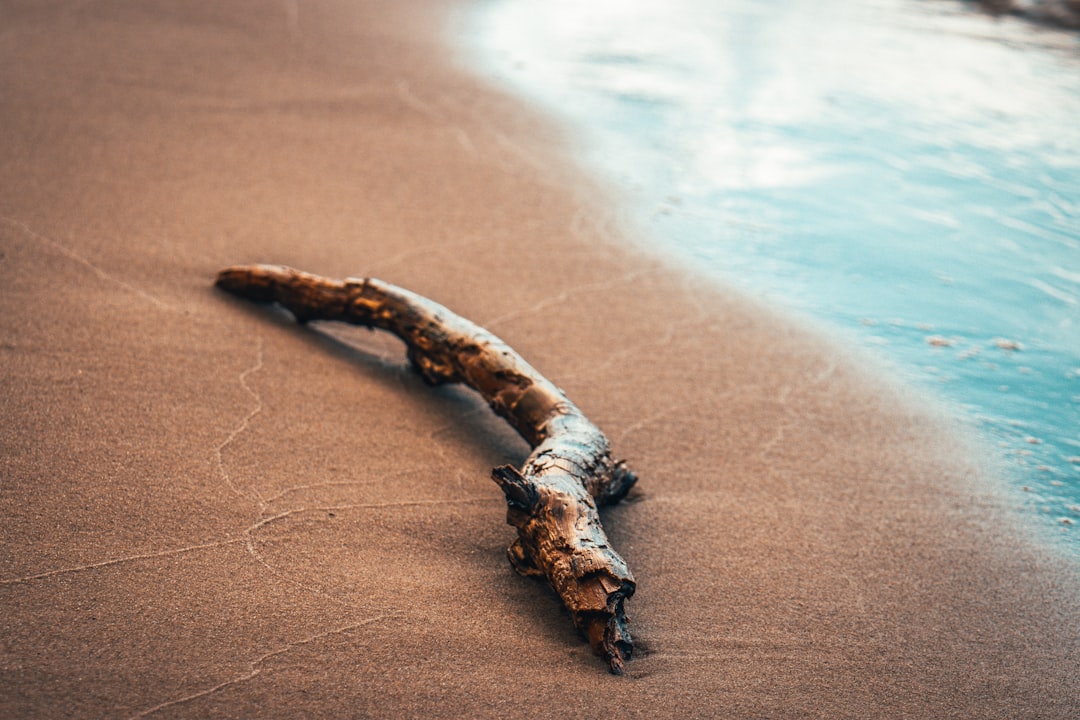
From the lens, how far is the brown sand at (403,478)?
72.6 inches

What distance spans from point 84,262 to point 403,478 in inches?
63.9

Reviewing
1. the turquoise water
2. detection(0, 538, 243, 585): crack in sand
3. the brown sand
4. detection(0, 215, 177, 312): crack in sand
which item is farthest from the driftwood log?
the turquoise water

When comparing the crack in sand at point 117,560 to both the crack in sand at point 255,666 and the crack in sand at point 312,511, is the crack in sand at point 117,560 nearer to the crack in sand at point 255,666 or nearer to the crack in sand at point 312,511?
the crack in sand at point 312,511

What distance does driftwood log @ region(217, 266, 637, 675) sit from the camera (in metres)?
1.98

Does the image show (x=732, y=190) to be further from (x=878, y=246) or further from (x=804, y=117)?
(x=804, y=117)

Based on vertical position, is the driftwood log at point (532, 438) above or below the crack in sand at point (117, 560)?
above

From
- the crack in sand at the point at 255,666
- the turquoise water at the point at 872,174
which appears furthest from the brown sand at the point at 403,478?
the turquoise water at the point at 872,174

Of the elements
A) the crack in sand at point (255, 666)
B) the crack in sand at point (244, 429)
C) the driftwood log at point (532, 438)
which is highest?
the driftwood log at point (532, 438)

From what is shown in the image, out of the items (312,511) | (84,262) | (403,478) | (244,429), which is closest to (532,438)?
(403,478)

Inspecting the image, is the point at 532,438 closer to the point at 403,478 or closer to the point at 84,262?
the point at 403,478

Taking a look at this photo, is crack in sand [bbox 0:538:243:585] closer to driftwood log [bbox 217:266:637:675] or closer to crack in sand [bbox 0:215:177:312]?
driftwood log [bbox 217:266:637:675]

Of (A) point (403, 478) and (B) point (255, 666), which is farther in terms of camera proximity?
(A) point (403, 478)

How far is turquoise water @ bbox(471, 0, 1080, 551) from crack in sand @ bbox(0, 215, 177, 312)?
2238 millimetres

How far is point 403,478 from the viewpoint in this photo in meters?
2.54
